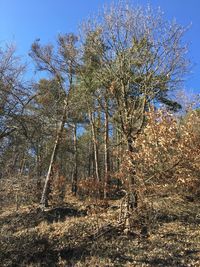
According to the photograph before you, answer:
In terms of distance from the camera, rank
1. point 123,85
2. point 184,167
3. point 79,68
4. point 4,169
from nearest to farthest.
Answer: point 184,167
point 4,169
point 123,85
point 79,68

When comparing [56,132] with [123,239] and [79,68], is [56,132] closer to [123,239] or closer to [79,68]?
[79,68]

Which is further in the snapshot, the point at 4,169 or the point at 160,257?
the point at 4,169

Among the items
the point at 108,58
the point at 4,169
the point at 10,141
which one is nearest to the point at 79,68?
the point at 108,58

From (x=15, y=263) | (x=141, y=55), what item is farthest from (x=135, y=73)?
(x=15, y=263)

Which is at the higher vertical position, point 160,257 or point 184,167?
point 184,167

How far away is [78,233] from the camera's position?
13039 mm

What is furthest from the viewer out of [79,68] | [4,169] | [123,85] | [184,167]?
[79,68]

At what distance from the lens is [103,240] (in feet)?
39.9

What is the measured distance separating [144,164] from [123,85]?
446 centimetres

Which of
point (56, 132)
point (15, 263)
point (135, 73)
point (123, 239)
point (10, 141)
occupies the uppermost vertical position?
point (135, 73)

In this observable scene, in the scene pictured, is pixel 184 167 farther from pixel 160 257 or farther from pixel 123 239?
pixel 123 239

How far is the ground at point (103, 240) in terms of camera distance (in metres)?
10.7

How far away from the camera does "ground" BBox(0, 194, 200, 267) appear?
10742 millimetres

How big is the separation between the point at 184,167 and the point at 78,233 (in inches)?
193
